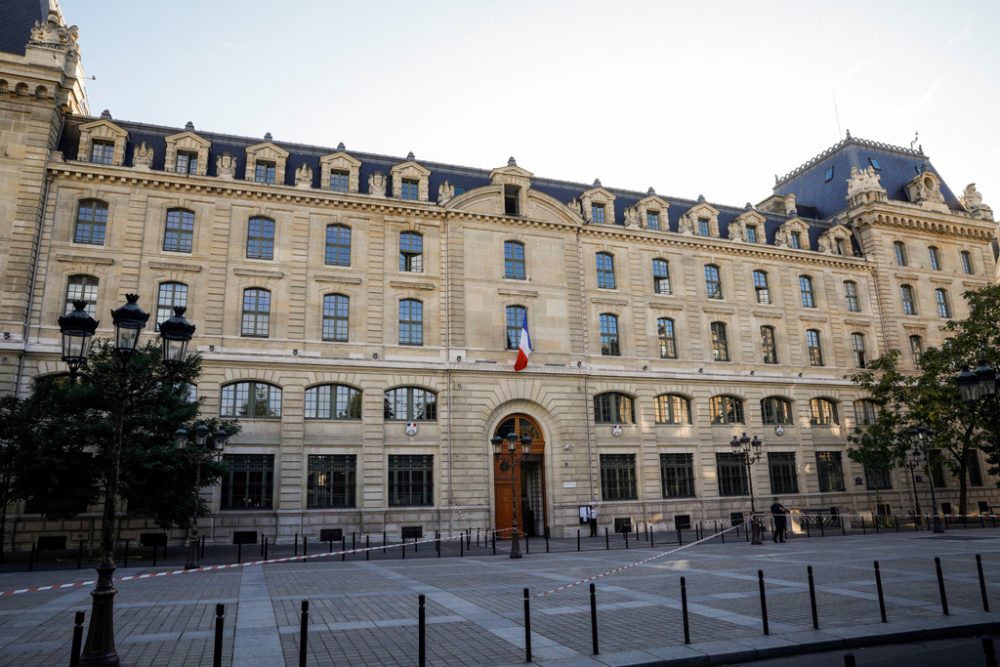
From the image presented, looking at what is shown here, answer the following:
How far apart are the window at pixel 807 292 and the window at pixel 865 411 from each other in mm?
7032

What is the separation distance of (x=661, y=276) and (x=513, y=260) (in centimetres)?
970

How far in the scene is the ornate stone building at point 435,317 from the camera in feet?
96.1

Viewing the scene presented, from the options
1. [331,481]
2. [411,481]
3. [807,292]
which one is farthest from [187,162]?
[807,292]

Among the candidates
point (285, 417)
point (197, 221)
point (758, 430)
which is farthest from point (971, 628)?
point (197, 221)

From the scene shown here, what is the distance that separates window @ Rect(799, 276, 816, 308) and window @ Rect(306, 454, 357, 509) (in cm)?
3073

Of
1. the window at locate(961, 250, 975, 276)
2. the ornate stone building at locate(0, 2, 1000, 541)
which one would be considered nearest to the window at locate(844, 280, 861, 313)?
the ornate stone building at locate(0, 2, 1000, 541)

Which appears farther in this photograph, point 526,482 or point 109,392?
point 526,482

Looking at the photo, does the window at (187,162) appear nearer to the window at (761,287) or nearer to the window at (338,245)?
the window at (338,245)

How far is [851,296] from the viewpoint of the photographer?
147 feet

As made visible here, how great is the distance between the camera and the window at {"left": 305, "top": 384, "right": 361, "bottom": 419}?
3092cm

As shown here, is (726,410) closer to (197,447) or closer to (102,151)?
(197,447)

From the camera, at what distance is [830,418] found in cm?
4169

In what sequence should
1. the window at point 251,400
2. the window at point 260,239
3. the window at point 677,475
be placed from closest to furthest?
the window at point 251,400, the window at point 260,239, the window at point 677,475

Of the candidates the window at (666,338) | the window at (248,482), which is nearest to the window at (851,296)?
the window at (666,338)
